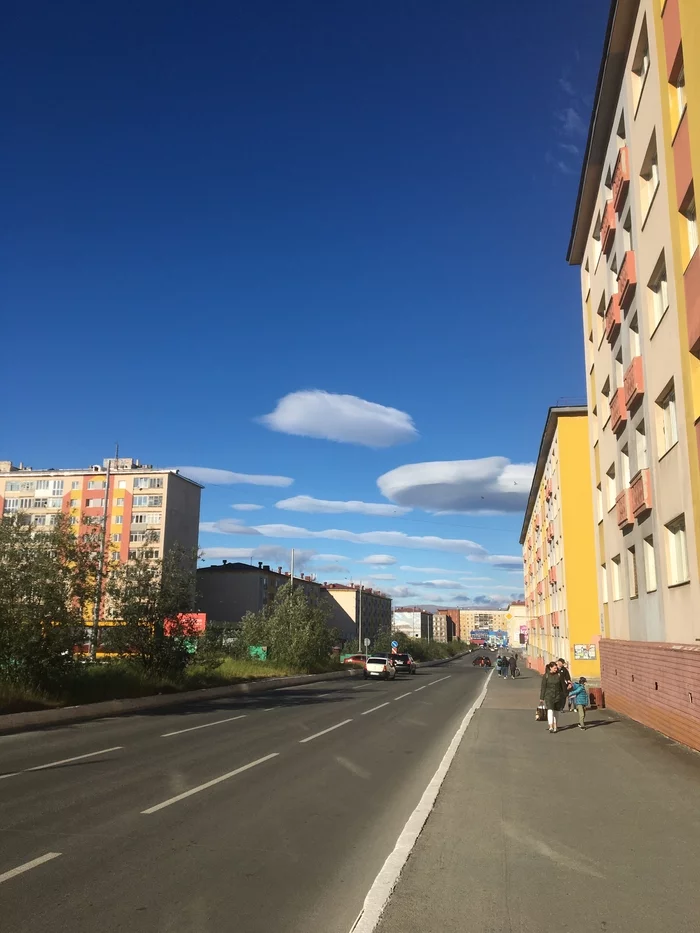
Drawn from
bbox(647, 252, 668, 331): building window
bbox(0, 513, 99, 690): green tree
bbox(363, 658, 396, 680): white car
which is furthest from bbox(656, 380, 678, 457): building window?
bbox(363, 658, 396, 680): white car

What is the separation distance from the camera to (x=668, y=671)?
14945 millimetres

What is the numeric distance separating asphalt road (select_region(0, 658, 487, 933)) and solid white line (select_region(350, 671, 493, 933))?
14 centimetres

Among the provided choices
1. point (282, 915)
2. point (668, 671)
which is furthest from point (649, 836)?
point (668, 671)

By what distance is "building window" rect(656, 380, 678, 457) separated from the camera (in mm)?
16031

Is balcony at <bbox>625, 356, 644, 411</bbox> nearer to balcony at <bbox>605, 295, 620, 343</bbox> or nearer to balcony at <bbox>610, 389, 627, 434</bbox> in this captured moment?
balcony at <bbox>610, 389, 627, 434</bbox>

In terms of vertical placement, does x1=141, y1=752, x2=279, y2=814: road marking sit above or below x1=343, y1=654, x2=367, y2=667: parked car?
above

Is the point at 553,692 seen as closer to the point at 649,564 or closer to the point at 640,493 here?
the point at 649,564

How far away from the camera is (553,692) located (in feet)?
54.9

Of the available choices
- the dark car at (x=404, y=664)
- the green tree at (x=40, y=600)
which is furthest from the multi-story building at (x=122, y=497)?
the green tree at (x=40, y=600)

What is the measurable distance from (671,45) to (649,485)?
952 cm

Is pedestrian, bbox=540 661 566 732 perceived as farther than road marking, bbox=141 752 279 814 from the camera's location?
Yes

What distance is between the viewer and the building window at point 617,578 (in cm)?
2288

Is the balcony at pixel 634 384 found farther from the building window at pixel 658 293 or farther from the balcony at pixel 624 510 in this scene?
the balcony at pixel 624 510

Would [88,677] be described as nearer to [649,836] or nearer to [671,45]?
[649,836]
